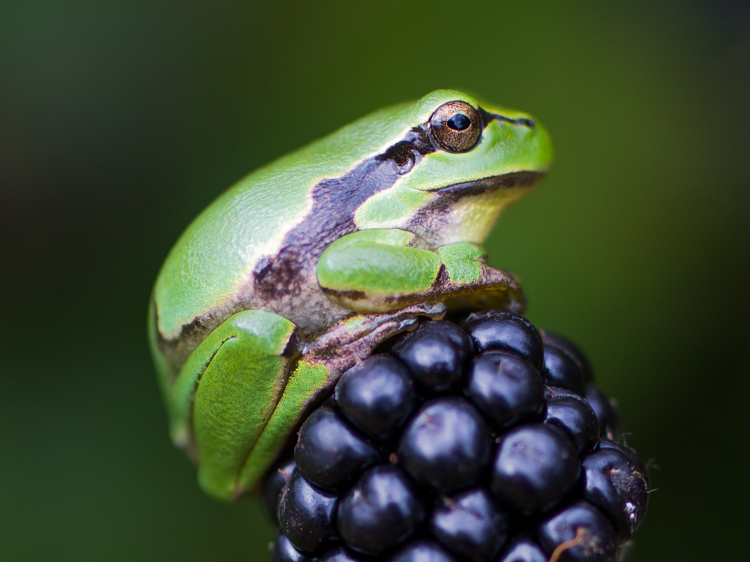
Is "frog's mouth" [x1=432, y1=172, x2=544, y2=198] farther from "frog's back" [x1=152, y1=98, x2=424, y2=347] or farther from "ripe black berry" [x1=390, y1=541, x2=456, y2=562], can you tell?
"ripe black berry" [x1=390, y1=541, x2=456, y2=562]

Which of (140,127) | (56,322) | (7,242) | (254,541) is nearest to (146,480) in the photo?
(254,541)

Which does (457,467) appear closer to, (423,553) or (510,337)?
(423,553)

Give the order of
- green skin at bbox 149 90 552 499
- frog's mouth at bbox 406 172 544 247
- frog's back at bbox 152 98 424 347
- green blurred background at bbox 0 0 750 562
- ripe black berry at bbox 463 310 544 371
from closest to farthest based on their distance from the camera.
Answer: ripe black berry at bbox 463 310 544 371 < green skin at bbox 149 90 552 499 < frog's back at bbox 152 98 424 347 < frog's mouth at bbox 406 172 544 247 < green blurred background at bbox 0 0 750 562

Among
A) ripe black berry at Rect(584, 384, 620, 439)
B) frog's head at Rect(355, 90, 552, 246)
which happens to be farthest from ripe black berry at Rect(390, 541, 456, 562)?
frog's head at Rect(355, 90, 552, 246)

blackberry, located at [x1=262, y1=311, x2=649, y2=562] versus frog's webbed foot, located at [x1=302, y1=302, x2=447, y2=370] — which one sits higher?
frog's webbed foot, located at [x1=302, y1=302, x2=447, y2=370]

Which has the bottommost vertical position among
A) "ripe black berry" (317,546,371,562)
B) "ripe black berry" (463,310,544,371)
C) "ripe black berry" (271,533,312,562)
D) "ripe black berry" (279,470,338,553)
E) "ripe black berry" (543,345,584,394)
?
"ripe black berry" (271,533,312,562)

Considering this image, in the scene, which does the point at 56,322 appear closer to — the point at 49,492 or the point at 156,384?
the point at 156,384
